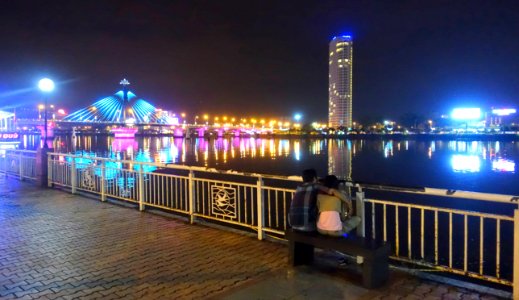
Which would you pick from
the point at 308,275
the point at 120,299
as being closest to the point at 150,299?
the point at 120,299

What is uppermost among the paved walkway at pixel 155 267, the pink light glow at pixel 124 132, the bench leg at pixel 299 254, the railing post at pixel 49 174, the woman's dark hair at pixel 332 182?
the pink light glow at pixel 124 132

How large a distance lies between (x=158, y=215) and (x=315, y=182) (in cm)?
513

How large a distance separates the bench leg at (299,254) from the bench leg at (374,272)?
104 centimetres

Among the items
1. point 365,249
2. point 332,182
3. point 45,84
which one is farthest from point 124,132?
point 365,249

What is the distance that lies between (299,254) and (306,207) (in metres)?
0.78

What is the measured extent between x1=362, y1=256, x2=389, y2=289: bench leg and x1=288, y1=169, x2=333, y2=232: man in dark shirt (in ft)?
2.93

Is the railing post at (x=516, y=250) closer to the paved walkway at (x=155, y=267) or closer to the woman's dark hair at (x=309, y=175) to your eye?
→ the paved walkway at (x=155, y=267)

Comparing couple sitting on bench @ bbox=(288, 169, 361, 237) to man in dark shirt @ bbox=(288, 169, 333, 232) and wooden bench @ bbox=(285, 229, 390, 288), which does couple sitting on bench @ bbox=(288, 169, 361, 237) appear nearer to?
man in dark shirt @ bbox=(288, 169, 333, 232)

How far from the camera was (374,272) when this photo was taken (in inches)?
197

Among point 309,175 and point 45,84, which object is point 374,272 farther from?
point 45,84

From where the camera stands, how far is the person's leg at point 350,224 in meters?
5.45

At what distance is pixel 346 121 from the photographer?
197 m

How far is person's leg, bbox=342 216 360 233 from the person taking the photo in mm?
5445

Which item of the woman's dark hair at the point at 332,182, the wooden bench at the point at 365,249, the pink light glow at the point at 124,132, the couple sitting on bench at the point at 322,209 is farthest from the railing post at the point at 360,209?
the pink light glow at the point at 124,132
